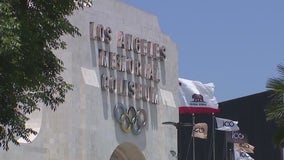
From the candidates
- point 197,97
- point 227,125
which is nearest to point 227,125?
point 227,125

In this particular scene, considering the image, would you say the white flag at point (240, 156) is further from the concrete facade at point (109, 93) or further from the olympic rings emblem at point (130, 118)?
the olympic rings emblem at point (130, 118)

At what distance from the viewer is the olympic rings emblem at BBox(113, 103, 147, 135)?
55.2 meters

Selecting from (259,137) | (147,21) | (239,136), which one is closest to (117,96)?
(147,21)

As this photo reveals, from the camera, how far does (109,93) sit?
5462cm

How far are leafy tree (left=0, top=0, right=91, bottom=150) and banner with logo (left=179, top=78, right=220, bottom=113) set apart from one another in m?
47.7

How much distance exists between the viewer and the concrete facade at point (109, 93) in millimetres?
50562

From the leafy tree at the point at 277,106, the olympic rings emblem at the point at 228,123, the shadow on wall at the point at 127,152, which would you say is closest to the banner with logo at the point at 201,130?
the shadow on wall at the point at 127,152

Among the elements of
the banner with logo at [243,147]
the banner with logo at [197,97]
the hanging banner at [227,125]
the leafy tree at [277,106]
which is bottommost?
the leafy tree at [277,106]

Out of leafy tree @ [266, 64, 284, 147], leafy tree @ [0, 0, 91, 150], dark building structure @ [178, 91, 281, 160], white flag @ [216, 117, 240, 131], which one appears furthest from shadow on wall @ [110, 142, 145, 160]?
dark building structure @ [178, 91, 281, 160]

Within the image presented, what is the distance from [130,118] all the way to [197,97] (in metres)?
14.9

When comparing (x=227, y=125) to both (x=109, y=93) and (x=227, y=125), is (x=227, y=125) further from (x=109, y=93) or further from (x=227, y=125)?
(x=109, y=93)

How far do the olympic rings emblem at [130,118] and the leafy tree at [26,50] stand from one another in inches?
1265

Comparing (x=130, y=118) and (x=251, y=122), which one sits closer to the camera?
(x=130, y=118)

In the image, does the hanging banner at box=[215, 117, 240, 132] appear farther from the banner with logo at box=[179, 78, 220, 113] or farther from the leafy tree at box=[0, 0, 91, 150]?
the leafy tree at box=[0, 0, 91, 150]
